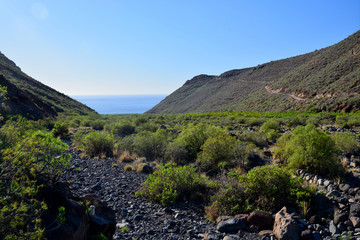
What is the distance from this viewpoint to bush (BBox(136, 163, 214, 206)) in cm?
617

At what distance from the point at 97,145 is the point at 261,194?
30.3 ft

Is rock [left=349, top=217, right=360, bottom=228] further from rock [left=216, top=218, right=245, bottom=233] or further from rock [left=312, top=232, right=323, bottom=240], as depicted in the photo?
rock [left=216, top=218, right=245, bottom=233]

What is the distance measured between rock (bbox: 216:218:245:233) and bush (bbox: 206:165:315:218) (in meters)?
0.46

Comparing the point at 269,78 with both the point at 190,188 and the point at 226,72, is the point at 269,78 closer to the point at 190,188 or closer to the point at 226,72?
the point at 226,72

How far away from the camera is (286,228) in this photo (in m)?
4.22

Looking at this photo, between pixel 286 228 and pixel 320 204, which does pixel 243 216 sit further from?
pixel 320 204

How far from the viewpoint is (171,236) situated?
15.1 ft

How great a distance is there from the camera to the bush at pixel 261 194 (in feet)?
17.4

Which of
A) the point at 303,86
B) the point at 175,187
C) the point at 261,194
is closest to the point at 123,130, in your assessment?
the point at 175,187

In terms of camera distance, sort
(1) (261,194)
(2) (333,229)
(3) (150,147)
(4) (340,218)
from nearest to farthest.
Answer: (2) (333,229), (4) (340,218), (1) (261,194), (3) (150,147)

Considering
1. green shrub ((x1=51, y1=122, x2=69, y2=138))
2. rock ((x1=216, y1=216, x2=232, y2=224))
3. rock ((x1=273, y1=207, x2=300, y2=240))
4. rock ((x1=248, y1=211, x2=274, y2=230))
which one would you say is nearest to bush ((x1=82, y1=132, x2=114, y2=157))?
green shrub ((x1=51, y1=122, x2=69, y2=138))

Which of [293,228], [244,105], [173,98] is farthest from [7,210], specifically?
[173,98]

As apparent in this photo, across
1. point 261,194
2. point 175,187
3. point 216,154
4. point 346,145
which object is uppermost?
point 346,145

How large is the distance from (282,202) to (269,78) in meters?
61.1
